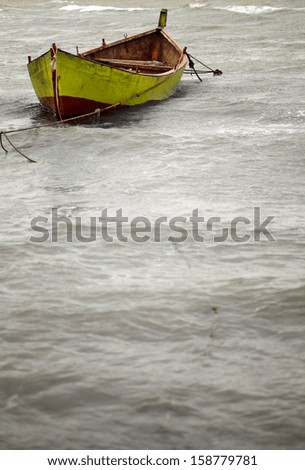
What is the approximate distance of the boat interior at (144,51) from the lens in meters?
14.5

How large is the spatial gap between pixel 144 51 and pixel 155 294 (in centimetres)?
1193

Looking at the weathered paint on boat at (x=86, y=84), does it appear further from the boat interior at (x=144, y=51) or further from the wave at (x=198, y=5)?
the wave at (x=198, y=5)

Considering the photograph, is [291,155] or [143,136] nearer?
[291,155]

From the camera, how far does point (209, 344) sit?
4117 millimetres

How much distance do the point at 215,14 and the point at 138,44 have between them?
14222mm

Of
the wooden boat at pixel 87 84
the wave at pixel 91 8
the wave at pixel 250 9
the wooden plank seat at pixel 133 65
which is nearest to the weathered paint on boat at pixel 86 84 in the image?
the wooden boat at pixel 87 84

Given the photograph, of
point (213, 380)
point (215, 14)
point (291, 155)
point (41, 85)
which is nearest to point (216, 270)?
point (213, 380)

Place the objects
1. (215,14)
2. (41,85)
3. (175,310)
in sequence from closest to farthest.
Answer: (175,310) < (41,85) < (215,14)

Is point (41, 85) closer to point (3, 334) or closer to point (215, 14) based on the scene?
point (3, 334)
